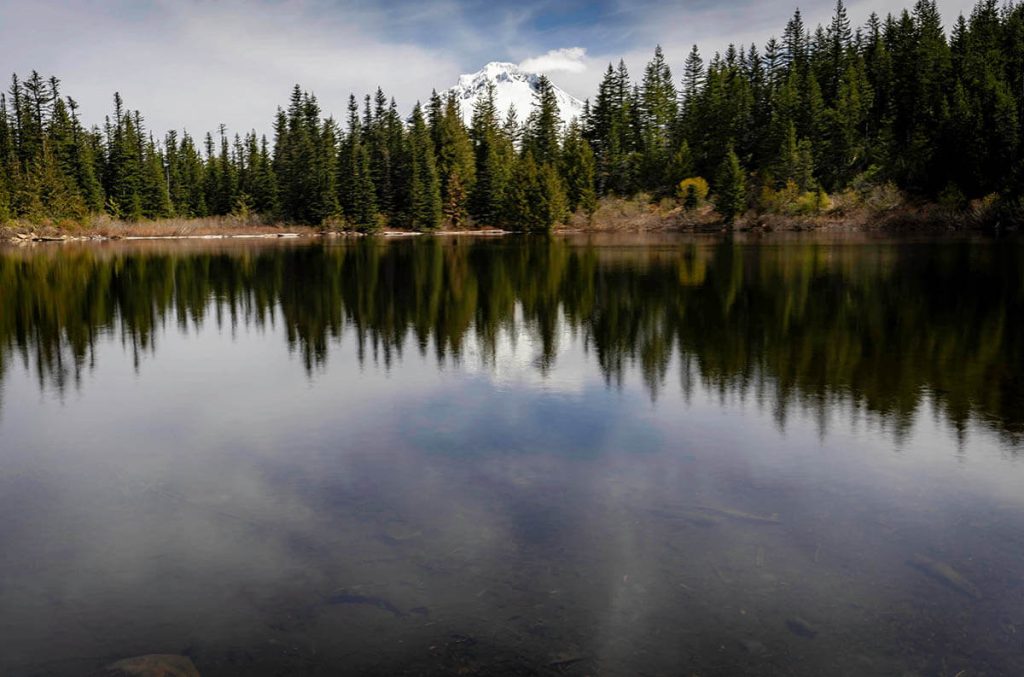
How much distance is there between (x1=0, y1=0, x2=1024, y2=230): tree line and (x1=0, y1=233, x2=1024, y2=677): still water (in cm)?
Answer: 8262

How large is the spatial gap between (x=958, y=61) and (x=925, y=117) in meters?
11.1

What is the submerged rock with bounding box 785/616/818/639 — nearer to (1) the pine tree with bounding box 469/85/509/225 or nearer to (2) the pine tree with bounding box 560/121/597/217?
(1) the pine tree with bounding box 469/85/509/225

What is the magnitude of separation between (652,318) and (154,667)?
18158mm

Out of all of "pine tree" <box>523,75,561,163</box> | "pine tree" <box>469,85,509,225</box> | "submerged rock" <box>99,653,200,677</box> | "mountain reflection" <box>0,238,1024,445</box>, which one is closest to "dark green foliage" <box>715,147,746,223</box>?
"pine tree" <box>523,75,561,163</box>

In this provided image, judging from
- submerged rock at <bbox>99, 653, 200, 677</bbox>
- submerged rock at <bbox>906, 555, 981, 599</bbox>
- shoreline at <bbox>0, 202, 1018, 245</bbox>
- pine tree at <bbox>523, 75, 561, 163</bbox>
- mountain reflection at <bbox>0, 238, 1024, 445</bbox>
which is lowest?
submerged rock at <bbox>906, 555, 981, 599</bbox>

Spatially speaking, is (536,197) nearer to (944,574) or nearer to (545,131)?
(545,131)

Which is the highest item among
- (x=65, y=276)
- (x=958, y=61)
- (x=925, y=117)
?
(x=958, y=61)

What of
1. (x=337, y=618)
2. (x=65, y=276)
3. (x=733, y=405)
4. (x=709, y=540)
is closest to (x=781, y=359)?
(x=733, y=405)

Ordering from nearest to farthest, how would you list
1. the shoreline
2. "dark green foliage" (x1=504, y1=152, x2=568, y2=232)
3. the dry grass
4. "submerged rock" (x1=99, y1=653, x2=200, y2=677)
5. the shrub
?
"submerged rock" (x1=99, y1=653, x2=200, y2=677) → the shoreline → the dry grass → "dark green foliage" (x1=504, y1=152, x2=568, y2=232) → the shrub

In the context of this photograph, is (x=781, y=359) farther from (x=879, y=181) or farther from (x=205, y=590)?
(x=879, y=181)

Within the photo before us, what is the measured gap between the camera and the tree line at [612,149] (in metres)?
93.9

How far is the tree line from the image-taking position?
93938 millimetres

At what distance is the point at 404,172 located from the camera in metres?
112

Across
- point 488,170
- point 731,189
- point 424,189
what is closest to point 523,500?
point 731,189
